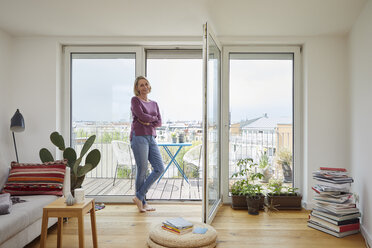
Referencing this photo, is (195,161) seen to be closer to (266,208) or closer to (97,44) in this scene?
(266,208)

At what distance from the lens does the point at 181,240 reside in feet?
7.44

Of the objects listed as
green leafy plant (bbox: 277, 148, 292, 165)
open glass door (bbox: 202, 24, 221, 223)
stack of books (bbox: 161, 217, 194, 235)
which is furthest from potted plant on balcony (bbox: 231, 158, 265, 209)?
stack of books (bbox: 161, 217, 194, 235)

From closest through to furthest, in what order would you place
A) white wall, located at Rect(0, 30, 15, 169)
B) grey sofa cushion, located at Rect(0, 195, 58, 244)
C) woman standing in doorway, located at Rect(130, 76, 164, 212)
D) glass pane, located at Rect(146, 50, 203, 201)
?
grey sofa cushion, located at Rect(0, 195, 58, 244) → woman standing in doorway, located at Rect(130, 76, 164, 212) → white wall, located at Rect(0, 30, 15, 169) → glass pane, located at Rect(146, 50, 203, 201)

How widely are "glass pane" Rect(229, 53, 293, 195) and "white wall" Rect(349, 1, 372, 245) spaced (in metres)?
0.77

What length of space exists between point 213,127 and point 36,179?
75.3 inches

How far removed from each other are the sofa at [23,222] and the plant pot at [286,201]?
98.5 inches

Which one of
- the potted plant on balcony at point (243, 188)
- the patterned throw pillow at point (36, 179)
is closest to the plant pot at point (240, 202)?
the potted plant on balcony at point (243, 188)

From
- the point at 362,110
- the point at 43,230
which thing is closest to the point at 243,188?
the point at 362,110

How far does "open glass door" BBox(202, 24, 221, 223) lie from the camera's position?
8.91 feet

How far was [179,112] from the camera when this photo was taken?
15.6ft

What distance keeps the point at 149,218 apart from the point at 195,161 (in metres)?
1.35

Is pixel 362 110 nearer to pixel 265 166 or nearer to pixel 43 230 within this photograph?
pixel 265 166

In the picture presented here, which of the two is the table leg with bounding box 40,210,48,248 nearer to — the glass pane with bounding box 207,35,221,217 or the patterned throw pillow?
the patterned throw pillow

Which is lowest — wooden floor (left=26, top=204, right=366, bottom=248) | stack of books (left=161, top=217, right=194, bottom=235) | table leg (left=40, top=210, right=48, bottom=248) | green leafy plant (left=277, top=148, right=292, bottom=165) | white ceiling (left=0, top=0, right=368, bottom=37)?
wooden floor (left=26, top=204, right=366, bottom=248)
